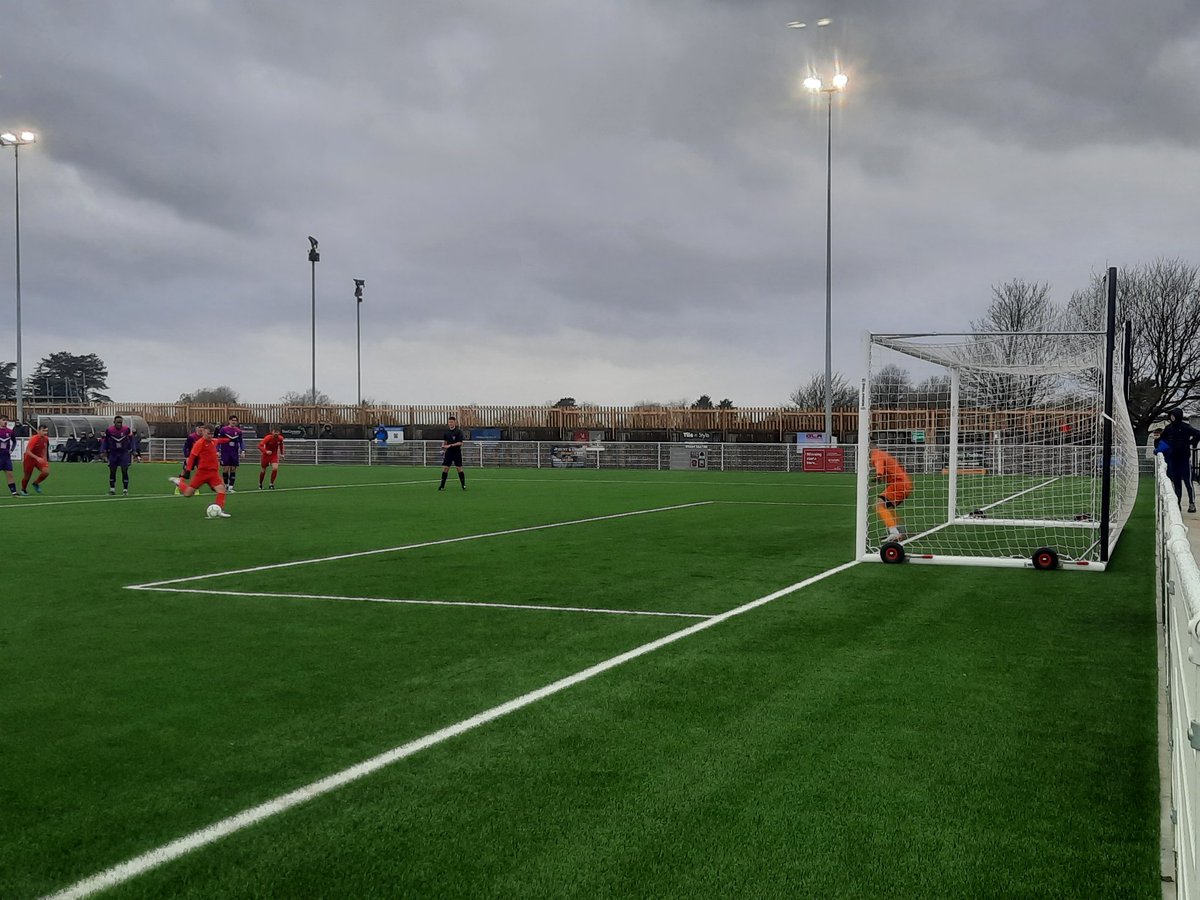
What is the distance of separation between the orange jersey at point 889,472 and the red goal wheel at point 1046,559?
2175mm

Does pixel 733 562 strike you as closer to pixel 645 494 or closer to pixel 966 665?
pixel 966 665

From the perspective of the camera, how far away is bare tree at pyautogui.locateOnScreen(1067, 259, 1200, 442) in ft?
160

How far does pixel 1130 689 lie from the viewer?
5895 mm

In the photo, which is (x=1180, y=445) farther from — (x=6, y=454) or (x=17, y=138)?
(x=17, y=138)

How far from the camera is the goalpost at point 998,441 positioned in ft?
38.9

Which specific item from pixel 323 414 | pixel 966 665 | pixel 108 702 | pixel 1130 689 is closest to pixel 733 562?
pixel 966 665

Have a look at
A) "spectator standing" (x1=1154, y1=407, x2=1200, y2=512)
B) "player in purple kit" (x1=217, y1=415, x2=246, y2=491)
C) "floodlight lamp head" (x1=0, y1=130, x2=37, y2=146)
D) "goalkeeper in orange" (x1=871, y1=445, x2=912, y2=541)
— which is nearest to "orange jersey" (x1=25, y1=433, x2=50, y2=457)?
"player in purple kit" (x1=217, y1=415, x2=246, y2=491)

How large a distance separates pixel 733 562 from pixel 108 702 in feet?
25.8

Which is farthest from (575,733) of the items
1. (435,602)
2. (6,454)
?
(6,454)

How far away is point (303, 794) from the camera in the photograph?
13.5ft

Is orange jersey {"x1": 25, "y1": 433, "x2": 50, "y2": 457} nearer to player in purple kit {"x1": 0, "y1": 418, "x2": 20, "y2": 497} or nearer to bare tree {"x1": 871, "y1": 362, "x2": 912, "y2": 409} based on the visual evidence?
player in purple kit {"x1": 0, "y1": 418, "x2": 20, "y2": 497}

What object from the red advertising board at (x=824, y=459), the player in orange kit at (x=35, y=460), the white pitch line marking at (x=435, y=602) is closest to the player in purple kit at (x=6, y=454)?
the player in orange kit at (x=35, y=460)

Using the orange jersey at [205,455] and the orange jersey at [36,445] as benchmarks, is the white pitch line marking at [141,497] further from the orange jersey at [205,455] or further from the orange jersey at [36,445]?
the orange jersey at [205,455]

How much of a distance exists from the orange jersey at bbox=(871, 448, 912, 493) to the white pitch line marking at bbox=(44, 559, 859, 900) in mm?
6680
